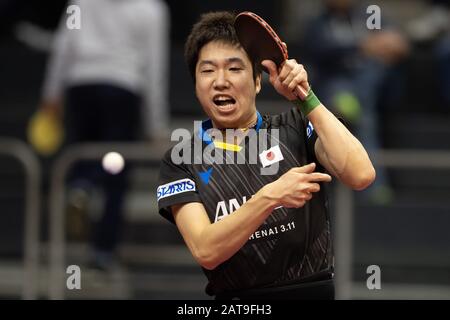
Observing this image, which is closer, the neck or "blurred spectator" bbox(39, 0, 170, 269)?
the neck

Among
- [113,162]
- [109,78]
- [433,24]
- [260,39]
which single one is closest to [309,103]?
[260,39]

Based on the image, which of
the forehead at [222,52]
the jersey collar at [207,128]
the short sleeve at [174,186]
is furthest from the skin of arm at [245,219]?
the forehead at [222,52]

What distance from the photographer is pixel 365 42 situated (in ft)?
31.9

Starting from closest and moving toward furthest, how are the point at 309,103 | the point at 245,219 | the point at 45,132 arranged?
the point at 245,219 < the point at 309,103 < the point at 45,132

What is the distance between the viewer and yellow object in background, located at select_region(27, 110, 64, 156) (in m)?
9.16

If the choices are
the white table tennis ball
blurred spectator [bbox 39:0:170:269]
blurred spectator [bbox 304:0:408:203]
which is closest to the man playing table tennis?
the white table tennis ball

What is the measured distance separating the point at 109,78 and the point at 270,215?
3918mm

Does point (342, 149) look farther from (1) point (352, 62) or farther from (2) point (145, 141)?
(1) point (352, 62)

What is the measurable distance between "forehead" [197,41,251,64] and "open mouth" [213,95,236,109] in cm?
16

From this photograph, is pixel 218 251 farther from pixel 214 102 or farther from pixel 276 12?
pixel 276 12

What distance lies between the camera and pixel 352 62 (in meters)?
9.59

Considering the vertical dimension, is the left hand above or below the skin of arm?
above

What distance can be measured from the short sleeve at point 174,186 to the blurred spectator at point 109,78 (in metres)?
3.38

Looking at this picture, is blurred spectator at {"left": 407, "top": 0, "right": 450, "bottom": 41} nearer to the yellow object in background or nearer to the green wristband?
the yellow object in background
